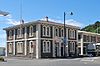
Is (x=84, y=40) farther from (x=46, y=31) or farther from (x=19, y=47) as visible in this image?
(x=46, y=31)

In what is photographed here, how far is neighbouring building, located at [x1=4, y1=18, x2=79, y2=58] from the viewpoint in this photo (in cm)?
5591

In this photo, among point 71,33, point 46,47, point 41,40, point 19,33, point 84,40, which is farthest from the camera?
point 84,40

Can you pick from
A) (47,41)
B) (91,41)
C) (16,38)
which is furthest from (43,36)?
(91,41)

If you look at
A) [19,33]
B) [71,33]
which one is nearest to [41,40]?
[19,33]

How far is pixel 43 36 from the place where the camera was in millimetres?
56281

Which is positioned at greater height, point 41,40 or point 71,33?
point 71,33

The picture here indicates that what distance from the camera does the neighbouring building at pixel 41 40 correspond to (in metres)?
55.9

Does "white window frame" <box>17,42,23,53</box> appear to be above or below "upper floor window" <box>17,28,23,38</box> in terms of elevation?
below

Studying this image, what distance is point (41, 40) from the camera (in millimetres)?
55750

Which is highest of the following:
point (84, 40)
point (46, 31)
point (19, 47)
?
point (46, 31)

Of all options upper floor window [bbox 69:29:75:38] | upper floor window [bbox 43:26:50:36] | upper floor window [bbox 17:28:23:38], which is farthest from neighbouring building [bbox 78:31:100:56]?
upper floor window [bbox 43:26:50:36]

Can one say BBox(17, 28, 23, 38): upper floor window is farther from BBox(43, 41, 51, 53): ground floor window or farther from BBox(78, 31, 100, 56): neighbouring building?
BBox(78, 31, 100, 56): neighbouring building

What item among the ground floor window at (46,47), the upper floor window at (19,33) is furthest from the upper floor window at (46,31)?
the upper floor window at (19,33)

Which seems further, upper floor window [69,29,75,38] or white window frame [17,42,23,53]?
upper floor window [69,29,75,38]
